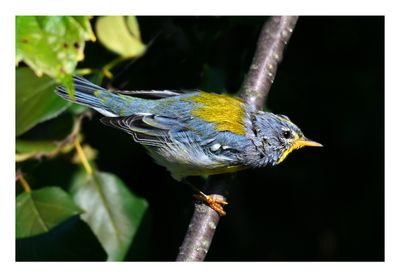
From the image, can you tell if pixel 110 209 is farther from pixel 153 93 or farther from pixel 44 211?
pixel 153 93

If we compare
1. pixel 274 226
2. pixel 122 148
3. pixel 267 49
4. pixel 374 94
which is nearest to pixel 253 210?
pixel 274 226

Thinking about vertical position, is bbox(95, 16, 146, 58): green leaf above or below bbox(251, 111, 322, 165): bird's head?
above

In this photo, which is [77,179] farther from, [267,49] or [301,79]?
[301,79]

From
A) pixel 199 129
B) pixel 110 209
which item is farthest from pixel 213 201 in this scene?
pixel 110 209

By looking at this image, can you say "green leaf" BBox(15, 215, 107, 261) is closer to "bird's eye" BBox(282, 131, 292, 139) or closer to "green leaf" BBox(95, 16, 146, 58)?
"green leaf" BBox(95, 16, 146, 58)

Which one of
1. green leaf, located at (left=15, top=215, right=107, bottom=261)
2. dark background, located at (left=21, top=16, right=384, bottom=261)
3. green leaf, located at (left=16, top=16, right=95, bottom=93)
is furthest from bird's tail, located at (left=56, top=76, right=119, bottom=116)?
green leaf, located at (left=16, top=16, right=95, bottom=93)
